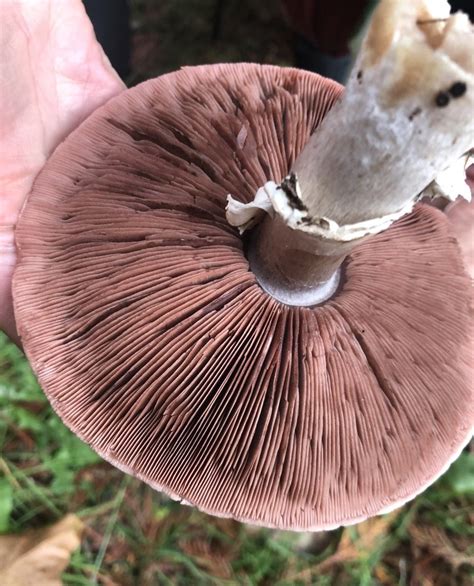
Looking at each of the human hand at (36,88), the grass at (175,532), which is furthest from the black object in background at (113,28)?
the grass at (175,532)

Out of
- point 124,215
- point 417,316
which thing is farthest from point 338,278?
point 124,215

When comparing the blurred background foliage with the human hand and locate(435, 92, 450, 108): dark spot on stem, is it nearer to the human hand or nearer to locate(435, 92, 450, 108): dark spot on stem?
the human hand

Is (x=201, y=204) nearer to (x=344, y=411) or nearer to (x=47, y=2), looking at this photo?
(x=344, y=411)

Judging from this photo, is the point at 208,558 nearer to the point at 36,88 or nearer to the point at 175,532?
the point at 175,532

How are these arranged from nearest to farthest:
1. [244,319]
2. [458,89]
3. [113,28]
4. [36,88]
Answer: [458,89] < [244,319] < [36,88] < [113,28]

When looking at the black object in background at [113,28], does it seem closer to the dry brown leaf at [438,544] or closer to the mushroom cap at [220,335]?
the mushroom cap at [220,335]

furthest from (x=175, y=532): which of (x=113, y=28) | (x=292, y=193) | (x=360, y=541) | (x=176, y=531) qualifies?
(x=113, y=28)
